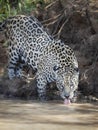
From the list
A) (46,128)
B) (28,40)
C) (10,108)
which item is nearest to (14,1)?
(28,40)

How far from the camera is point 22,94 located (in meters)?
11.6

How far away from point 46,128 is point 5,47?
524cm

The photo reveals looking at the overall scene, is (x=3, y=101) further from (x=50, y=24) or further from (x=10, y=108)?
(x=50, y=24)

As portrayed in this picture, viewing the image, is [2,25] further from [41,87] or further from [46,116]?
[46,116]

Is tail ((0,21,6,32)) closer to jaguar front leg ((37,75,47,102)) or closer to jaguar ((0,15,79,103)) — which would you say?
jaguar ((0,15,79,103))

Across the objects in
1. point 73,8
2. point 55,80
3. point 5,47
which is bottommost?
point 55,80

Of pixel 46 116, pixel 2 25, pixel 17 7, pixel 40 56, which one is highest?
pixel 17 7

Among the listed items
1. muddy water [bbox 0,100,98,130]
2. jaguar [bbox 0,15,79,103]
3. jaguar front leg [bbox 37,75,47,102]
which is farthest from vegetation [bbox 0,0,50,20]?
muddy water [bbox 0,100,98,130]

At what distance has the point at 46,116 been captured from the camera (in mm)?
9477

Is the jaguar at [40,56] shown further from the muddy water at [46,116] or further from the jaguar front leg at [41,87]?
the muddy water at [46,116]

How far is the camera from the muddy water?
28.3ft

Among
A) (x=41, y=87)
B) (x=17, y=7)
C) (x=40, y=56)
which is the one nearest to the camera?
(x=41, y=87)

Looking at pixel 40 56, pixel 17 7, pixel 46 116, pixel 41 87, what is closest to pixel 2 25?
pixel 17 7

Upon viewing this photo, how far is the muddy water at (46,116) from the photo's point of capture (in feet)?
28.3
